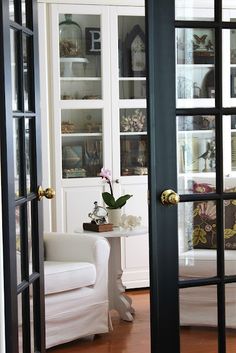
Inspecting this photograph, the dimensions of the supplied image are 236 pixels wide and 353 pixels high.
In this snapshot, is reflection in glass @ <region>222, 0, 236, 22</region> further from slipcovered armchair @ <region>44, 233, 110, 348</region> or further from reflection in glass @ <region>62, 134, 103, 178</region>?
reflection in glass @ <region>62, 134, 103, 178</region>

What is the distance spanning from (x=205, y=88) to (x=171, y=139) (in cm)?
27

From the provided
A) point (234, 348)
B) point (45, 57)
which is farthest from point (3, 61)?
point (45, 57)

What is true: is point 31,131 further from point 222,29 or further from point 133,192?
point 133,192

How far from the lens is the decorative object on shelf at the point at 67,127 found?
6.04 metres

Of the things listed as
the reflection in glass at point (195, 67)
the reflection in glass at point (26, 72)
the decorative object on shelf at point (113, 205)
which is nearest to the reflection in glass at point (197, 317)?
the reflection in glass at point (195, 67)

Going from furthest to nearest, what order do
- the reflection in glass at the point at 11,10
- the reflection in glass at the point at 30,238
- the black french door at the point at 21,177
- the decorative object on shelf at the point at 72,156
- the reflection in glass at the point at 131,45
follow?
the reflection in glass at the point at 131,45 < the decorative object on shelf at the point at 72,156 < the reflection in glass at the point at 30,238 < the reflection in glass at the point at 11,10 < the black french door at the point at 21,177

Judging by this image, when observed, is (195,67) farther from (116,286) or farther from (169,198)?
(116,286)

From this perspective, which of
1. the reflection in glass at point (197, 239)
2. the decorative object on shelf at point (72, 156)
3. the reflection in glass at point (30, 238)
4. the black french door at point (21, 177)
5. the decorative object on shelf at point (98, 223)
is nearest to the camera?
the black french door at point (21, 177)

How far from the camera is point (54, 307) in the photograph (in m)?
4.59

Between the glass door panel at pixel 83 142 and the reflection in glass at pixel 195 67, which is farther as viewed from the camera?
the glass door panel at pixel 83 142

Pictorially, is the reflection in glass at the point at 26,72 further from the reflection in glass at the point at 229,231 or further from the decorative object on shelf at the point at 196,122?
the reflection in glass at the point at 229,231

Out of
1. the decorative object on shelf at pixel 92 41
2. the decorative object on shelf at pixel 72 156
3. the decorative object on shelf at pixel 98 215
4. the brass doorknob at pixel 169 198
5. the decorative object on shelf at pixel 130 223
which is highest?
the decorative object on shelf at pixel 92 41

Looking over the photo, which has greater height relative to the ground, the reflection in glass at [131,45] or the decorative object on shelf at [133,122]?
the reflection in glass at [131,45]

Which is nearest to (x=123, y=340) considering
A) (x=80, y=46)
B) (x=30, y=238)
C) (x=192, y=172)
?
(x=30, y=238)
